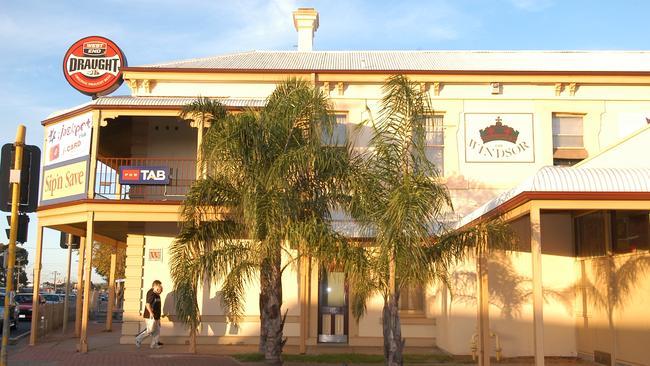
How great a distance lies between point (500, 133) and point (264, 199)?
9.07 meters

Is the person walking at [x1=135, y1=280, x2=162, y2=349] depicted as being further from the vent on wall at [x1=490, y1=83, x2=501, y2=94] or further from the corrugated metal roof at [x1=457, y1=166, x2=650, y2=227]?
the vent on wall at [x1=490, y1=83, x2=501, y2=94]

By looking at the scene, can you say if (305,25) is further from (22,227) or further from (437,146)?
(22,227)

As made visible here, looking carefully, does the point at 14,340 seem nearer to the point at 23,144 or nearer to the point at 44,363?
the point at 44,363

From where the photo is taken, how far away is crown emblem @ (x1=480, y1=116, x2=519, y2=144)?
18.7 meters

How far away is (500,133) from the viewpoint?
18750 millimetres

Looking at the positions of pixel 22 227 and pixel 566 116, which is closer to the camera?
pixel 22 227

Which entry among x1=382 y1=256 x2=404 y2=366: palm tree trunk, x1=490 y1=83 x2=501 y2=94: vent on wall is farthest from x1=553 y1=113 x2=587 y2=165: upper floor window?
x1=382 y1=256 x2=404 y2=366: palm tree trunk

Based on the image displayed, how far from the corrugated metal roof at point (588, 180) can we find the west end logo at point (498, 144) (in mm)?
7562

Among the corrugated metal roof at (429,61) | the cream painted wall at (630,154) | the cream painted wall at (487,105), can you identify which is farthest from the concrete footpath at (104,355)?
the cream painted wall at (630,154)

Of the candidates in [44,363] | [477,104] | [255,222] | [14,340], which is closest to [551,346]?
[477,104]

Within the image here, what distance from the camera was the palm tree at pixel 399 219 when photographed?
11.0 m

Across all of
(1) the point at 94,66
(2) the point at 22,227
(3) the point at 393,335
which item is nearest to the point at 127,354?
(2) the point at 22,227

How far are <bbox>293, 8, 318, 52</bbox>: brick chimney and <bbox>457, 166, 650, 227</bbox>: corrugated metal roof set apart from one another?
47.5 ft

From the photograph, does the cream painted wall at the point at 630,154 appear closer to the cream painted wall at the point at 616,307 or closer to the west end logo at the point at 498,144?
the cream painted wall at the point at 616,307
